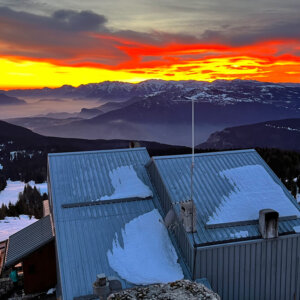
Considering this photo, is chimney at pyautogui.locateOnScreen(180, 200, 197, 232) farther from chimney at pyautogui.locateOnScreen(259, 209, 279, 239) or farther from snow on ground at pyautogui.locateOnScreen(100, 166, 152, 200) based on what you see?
snow on ground at pyautogui.locateOnScreen(100, 166, 152, 200)

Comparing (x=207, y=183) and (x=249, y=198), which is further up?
(x=207, y=183)

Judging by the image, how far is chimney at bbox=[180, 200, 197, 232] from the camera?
51.9 feet

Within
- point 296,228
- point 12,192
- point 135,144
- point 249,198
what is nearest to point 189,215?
point 249,198

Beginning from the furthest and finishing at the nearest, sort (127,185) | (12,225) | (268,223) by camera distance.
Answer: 1. (12,225)
2. (127,185)
3. (268,223)

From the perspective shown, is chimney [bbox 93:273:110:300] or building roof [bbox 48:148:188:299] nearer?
chimney [bbox 93:273:110:300]

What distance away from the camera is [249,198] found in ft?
59.6

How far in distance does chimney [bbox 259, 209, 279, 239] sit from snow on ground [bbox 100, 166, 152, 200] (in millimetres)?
6535

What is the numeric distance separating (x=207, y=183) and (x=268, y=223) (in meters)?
4.18

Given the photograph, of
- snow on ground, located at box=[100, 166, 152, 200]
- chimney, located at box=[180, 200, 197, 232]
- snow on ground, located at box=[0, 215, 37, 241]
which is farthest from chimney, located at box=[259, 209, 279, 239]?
snow on ground, located at box=[0, 215, 37, 241]

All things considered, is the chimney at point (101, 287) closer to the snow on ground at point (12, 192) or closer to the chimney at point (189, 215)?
the chimney at point (189, 215)

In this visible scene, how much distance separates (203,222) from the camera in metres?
16.7

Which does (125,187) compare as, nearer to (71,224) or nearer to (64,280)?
(71,224)

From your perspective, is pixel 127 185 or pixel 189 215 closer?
pixel 189 215

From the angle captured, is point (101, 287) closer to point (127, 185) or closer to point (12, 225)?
point (127, 185)
